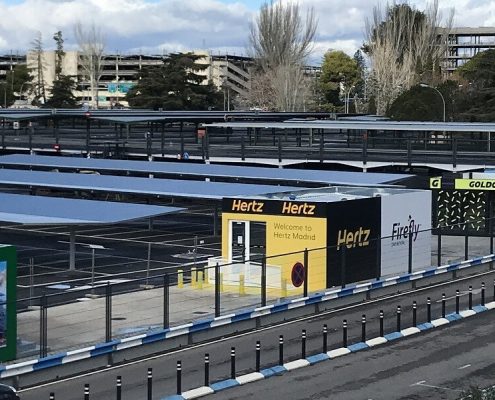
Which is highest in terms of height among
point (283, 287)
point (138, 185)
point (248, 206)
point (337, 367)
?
point (248, 206)

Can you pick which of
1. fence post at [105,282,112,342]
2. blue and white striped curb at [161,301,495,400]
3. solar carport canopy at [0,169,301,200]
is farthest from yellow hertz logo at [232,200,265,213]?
fence post at [105,282,112,342]

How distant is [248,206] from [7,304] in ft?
36.9

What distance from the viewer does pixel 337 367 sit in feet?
74.8

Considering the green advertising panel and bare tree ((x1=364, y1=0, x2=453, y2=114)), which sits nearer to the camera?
the green advertising panel

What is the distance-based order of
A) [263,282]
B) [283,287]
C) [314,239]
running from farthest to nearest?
[314,239], [283,287], [263,282]

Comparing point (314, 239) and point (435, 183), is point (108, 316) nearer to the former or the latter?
point (314, 239)

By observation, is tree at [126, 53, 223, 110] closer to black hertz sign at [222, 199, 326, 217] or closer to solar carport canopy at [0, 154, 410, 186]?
solar carport canopy at [0, 154, 410, 186]

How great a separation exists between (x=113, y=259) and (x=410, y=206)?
1106 centimetres

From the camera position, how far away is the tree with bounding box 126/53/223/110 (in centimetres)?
12012

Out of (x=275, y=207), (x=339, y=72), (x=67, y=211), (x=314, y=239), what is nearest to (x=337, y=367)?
(x=314, y=239)

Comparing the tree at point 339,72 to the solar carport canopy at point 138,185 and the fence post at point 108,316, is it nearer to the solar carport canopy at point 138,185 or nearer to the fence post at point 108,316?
the solar carport canopy at point 138,185

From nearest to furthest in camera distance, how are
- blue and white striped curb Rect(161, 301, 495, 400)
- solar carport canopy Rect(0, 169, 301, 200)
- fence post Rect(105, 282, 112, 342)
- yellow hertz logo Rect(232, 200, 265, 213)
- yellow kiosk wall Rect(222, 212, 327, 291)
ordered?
1. blue and white striped curb Rect(161, 301, 495, 400)
2. fence post Rect(105, 282, 112, 342)
3. yellow kiosk wall Rect(222, 212, 327, 291)
4. yellow hertz logo Rect(232, 200, 265, 213)
5. solar carport canopy Rect(0, 169, 301, 200)

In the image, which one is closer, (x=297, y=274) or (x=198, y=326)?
(x=198, y=326)

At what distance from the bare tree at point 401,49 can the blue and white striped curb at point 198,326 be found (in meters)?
91.9
